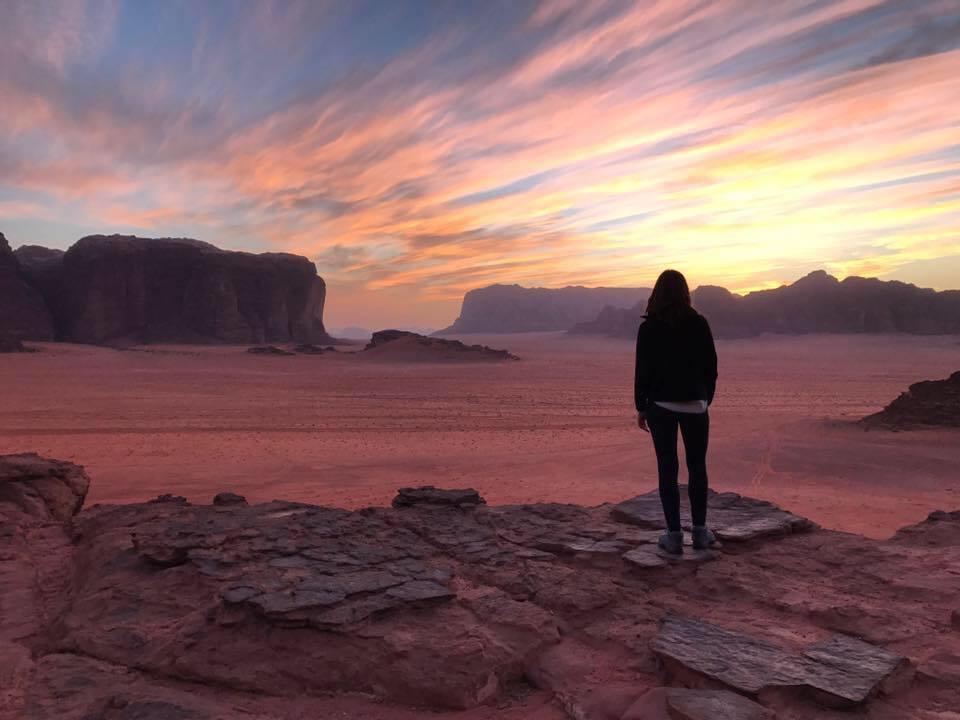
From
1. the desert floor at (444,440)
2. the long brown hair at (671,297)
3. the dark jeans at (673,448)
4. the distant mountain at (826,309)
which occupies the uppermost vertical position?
the distant mountain at (826,309)

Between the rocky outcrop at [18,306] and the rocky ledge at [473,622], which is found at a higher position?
the rocky outcrop at [18,306]

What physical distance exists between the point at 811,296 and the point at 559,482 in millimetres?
92568

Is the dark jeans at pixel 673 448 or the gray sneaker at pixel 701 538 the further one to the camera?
the gray sneaker at pixel 701 538

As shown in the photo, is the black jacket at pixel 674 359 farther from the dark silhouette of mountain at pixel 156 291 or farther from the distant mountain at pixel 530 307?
the distant mountain at pixel 530 307

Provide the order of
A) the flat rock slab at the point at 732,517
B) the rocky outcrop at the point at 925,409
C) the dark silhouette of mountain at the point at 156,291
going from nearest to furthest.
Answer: the flat rock slab at the point at 732,517 < the rocky outcrop at the point at 925,409 < the dark silhouette of mountain at the point at 156,291

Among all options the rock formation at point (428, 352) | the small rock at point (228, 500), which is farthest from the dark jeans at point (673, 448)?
the rock formation at point (428, 352)

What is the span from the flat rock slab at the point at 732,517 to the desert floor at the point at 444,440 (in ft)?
6.64

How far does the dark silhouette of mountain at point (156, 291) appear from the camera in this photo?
5409 centimetres

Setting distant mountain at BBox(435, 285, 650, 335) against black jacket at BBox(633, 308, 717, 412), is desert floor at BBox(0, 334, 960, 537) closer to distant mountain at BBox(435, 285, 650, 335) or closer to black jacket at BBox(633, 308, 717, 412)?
black jacket at BBox(633, 308, 717, 412)

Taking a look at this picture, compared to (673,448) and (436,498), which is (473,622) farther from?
(436,498)

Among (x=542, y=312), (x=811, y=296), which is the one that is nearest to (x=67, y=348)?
(x=811, y=296)

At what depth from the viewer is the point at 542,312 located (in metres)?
167

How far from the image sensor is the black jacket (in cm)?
411

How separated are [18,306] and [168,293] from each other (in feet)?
37.2
